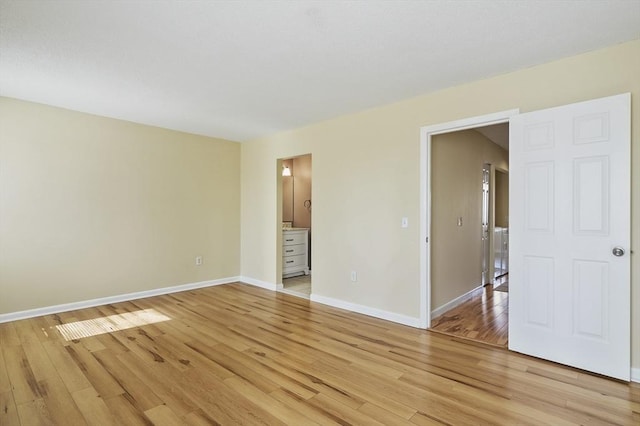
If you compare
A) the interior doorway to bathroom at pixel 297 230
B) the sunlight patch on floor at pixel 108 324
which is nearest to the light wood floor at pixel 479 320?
the interior doorway to bathroom at pixel 297 230

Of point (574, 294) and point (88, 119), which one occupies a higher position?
point (88, 119)

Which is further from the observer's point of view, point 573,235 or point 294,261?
point 294,261

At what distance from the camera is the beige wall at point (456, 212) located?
3.90 metres

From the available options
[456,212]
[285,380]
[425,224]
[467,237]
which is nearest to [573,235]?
[425,224]

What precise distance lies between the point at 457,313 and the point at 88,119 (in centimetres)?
535

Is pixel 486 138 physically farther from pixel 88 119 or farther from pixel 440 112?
pixel 88 119

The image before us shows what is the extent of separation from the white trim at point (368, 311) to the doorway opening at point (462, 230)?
176 mm

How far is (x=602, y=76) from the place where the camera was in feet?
8.32

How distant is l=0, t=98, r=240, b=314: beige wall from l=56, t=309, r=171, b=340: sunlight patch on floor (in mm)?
710

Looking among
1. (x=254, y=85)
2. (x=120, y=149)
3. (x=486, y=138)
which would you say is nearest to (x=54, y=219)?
(x=120, y=149)

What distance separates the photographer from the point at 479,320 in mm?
3795

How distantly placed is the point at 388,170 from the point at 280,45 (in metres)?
1.93

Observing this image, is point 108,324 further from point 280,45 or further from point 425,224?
point 425,224

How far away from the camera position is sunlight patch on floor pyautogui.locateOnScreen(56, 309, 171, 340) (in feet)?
10.9
